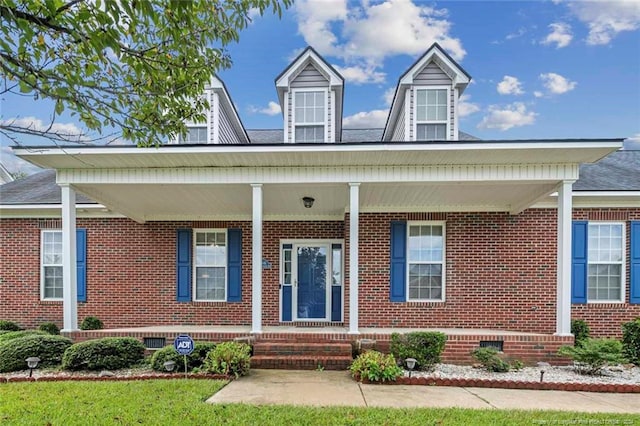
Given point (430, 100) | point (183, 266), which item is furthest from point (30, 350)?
point (430, 100)

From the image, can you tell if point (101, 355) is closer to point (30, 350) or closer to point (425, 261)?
point (30, 350)

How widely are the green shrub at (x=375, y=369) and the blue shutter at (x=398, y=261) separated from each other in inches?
121

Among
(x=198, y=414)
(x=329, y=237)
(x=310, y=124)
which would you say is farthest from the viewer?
(x=329, y=237)

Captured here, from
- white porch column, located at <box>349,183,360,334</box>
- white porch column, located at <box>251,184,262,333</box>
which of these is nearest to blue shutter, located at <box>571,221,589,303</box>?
white porch column, located at <box>349,183,360,334</box>

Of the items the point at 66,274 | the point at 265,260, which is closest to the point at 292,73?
the point at 265,260

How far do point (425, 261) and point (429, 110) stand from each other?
137 inches

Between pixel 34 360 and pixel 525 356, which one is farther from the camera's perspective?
pixel 525 356

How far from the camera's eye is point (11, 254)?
930cm

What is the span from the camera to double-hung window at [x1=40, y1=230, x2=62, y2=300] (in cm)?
935

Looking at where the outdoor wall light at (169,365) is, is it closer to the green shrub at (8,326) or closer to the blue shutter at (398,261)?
the blue shutter at (398,261)

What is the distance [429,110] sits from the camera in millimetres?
8047

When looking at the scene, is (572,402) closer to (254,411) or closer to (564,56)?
(254,411)

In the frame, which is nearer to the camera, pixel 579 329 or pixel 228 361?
pixel 228 361

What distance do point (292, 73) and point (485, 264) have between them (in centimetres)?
619
